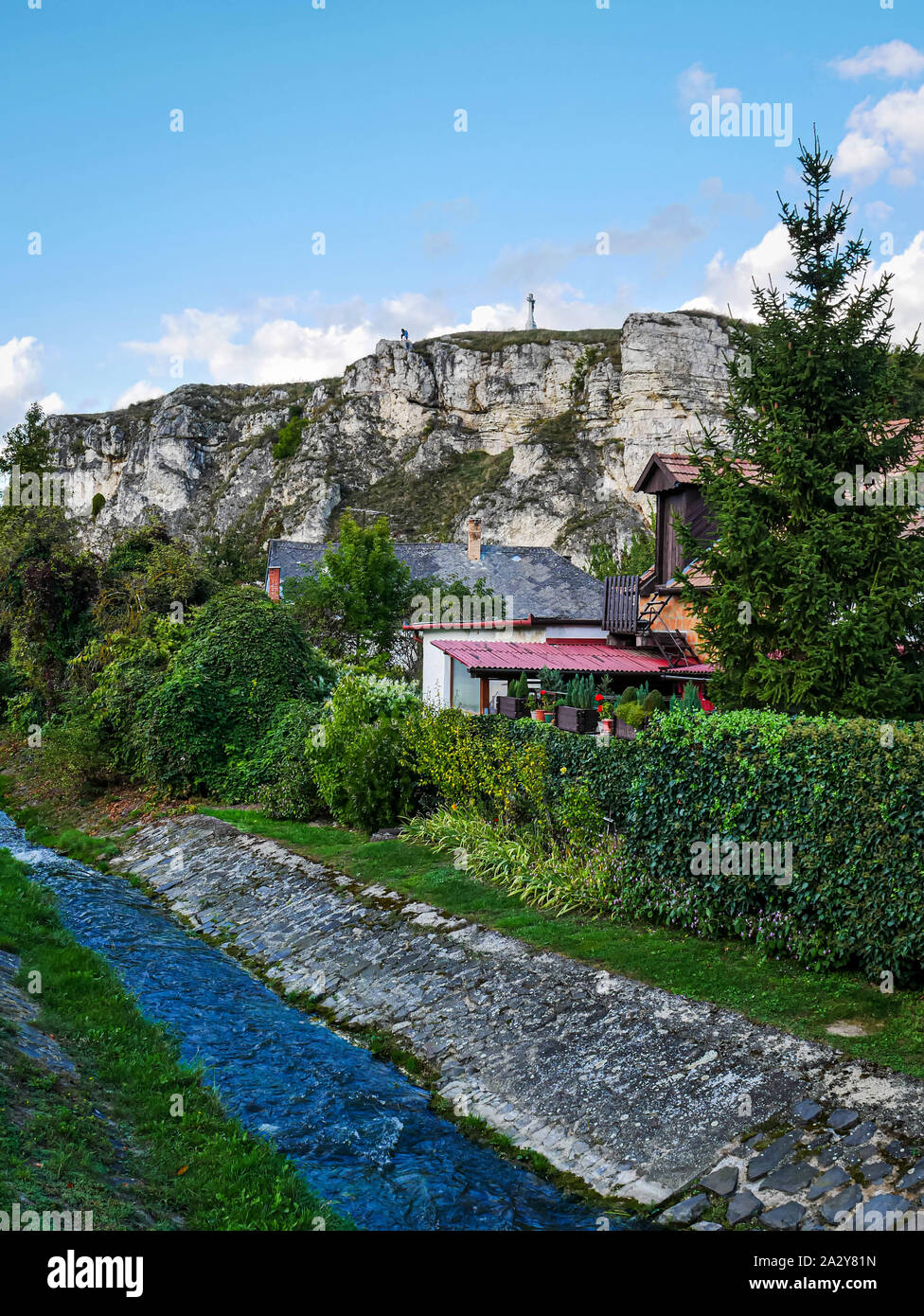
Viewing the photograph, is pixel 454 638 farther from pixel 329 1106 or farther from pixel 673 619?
pixel 329 1106

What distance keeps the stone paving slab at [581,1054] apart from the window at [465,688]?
13.4m

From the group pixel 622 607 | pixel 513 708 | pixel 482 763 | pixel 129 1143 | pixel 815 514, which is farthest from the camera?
pixel 622 607

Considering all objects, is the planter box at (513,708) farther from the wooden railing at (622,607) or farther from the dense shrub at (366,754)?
the wooden railing at (622,607)

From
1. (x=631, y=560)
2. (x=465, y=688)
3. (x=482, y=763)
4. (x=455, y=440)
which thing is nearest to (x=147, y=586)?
(x=465, y=688)

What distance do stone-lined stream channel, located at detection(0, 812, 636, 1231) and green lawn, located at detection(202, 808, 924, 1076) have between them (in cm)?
242

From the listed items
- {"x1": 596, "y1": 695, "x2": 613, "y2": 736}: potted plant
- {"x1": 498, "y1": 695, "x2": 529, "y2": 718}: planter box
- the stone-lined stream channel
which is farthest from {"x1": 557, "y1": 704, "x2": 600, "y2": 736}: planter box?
the stone-lined stream channel

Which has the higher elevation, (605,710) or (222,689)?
(222,689)

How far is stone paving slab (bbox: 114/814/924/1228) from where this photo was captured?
6.42 metres

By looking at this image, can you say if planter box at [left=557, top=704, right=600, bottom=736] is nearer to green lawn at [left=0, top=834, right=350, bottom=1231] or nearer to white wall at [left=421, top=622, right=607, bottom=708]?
green lawn at [left=0, top=834, right=350, bottom=1231]

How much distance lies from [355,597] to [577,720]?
961 inches

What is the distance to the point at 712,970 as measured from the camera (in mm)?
8984

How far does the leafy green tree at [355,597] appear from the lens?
3916 cm

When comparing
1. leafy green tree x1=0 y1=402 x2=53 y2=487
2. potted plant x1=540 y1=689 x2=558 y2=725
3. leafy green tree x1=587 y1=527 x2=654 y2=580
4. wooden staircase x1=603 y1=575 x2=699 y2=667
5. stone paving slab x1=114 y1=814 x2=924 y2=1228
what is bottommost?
stone paving slab x1=114 y1=814 x2=924 y2=1228

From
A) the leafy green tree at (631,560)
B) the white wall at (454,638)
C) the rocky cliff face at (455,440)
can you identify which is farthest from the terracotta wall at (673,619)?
the rocky cliff face at (455,440)
